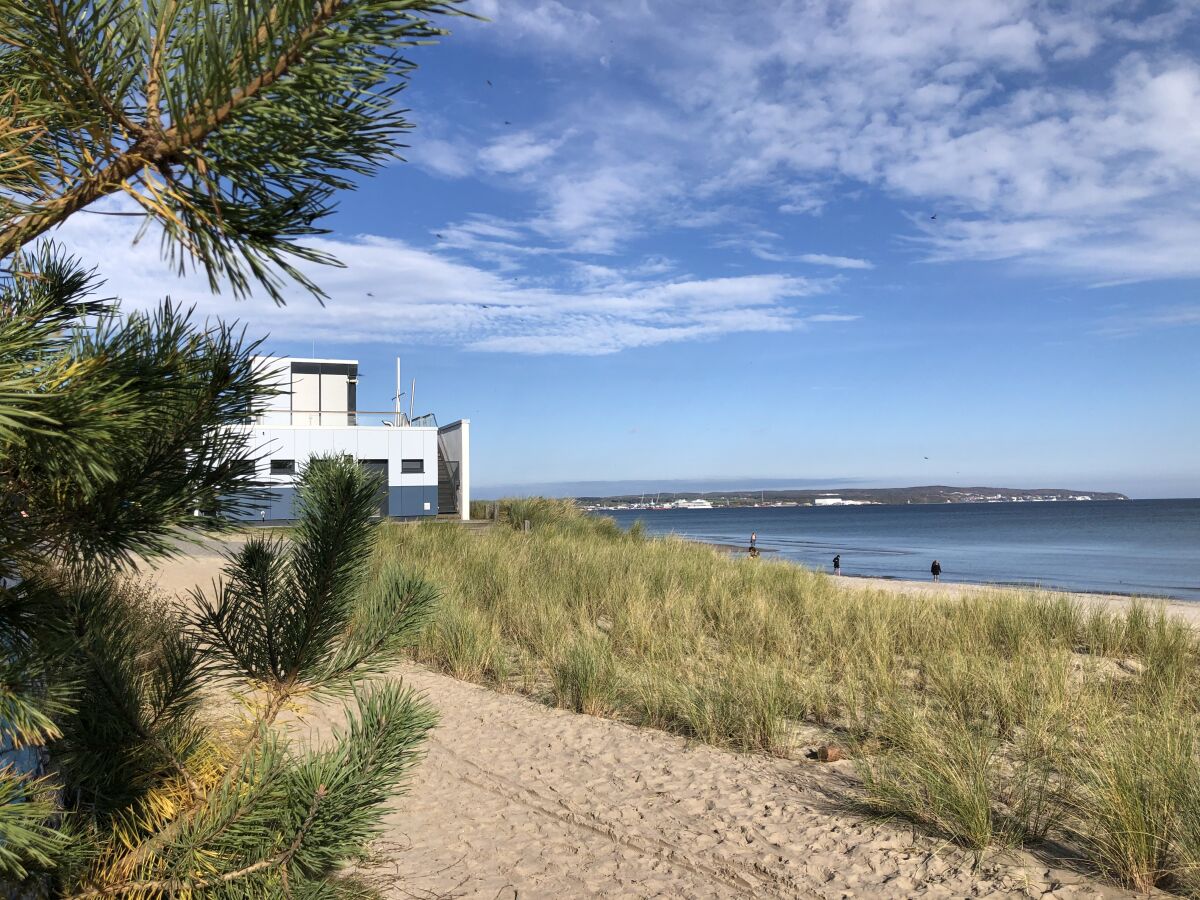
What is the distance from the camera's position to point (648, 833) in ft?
16.3

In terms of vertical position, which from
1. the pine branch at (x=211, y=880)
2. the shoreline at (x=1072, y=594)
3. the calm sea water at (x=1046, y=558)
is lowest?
the calm sea water at (x=1046, y=558)

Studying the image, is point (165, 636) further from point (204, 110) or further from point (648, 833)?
point (648, 833)

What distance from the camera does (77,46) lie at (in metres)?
1.12

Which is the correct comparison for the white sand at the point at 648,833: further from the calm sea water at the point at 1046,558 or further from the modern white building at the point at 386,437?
the modern white building at the point at 386,437

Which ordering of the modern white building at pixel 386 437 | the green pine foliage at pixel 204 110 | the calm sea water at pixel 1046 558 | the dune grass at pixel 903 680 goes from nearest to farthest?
the green pine foliage at pixel 204 110 → the dune grass at pixel 903 680 → the calm sea water at pixel 1046 558 → the modern white building at pixel 386 437

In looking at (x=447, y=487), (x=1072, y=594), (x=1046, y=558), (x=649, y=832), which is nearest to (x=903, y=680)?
(x=649, y=832)

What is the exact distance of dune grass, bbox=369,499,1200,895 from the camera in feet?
15.0

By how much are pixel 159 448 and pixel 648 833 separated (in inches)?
172

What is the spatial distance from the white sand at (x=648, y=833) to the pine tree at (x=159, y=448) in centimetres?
162

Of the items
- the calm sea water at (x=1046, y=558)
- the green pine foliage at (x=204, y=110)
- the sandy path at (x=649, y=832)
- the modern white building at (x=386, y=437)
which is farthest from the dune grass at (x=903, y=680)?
the modern white building at (x=386, y=437)

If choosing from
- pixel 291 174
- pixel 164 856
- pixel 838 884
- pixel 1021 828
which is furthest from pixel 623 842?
pixel 291 174

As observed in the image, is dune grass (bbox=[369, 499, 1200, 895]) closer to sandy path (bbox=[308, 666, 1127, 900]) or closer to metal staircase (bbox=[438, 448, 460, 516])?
sandy path (bbox=[308, 666, 1127, 900])

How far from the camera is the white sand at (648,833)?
4250mm

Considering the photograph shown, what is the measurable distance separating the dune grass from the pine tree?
4.00 meters
